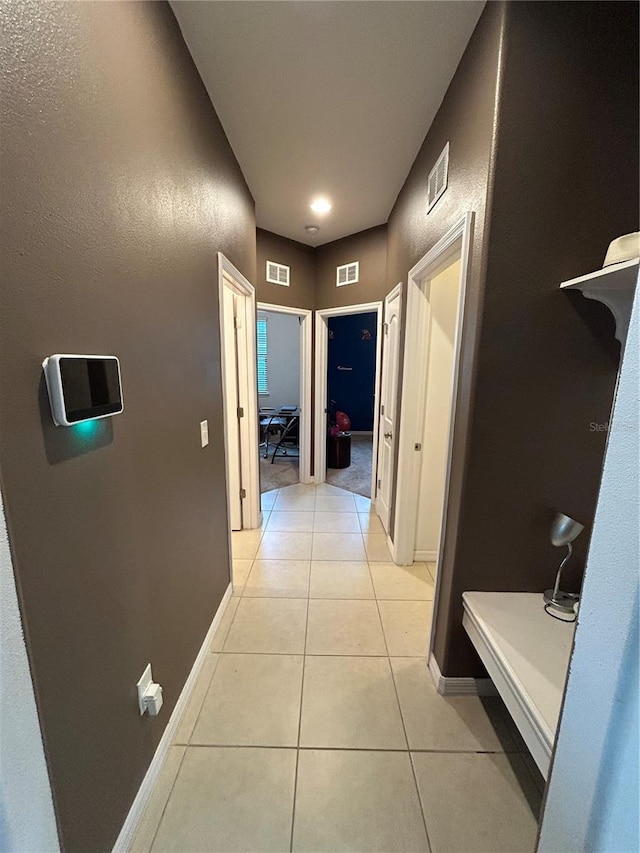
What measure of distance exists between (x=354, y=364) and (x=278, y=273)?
354 cm

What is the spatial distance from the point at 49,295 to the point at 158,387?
0.52m

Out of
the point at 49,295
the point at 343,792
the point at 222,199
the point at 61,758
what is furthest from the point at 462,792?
the point at 222,199

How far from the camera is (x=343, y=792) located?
3.89ft

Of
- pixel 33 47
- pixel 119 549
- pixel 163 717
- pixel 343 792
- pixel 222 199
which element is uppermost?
pixel 222 199

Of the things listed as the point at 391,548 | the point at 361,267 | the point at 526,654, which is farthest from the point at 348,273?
the point at 526,654

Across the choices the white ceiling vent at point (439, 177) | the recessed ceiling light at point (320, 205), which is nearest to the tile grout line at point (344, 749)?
the white ceiling vent at point (439, 177)

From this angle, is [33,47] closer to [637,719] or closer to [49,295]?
[49,295]

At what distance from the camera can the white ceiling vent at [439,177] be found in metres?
1.58

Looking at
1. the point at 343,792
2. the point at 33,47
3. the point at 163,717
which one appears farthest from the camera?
the point at 163,717

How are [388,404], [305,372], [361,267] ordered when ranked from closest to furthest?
[388,404]
[361,267]
[305,372]

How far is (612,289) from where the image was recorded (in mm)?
1073

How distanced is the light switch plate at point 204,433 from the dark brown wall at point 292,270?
1.97m

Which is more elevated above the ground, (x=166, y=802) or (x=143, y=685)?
(x=143, y=685)

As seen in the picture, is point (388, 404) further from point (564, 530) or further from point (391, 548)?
point (564, 530)
